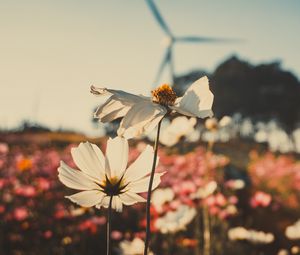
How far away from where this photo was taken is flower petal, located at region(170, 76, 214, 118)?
632 millimetres

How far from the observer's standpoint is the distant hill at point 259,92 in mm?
27109

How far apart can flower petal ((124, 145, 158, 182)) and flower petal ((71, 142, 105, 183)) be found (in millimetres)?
42

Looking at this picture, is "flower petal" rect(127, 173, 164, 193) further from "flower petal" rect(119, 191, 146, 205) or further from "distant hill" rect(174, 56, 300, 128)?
"distant hill" rect(174, 56, 300, 128)

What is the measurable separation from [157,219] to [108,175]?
1.79m

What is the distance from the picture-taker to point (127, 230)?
3322 millimetres

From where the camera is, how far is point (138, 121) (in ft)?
1.98

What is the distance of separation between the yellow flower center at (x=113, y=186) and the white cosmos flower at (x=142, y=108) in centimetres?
9

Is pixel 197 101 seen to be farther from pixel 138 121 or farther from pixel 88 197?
pixel 88 197

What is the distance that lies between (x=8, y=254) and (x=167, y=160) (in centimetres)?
263

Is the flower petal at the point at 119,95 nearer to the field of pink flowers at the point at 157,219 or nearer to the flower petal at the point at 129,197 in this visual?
the flower petal at the point at 129,197

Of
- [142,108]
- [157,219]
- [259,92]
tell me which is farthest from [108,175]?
[259,92]

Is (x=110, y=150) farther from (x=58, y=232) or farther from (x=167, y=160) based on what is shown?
(x=167, y=160)

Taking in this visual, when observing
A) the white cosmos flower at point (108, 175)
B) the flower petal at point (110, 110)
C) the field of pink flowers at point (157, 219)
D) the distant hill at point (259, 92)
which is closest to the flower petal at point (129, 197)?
the white cosmos flower at point (108, 175)

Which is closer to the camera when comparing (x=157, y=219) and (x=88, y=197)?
(x=88, y=197)
